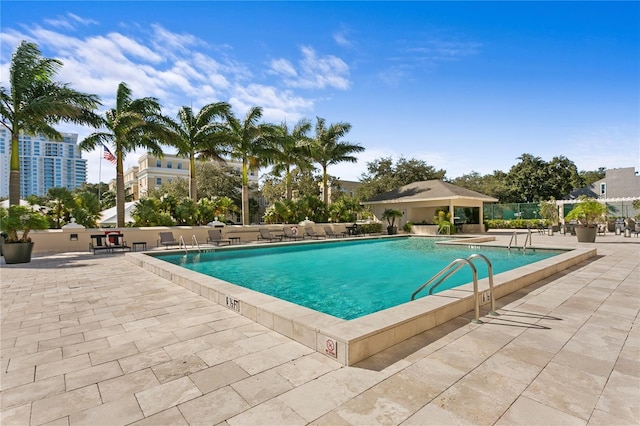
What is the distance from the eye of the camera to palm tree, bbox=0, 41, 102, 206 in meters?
13.6

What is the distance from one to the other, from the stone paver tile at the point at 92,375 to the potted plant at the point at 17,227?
35.2 feet

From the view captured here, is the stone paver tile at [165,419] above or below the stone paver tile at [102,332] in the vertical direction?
above

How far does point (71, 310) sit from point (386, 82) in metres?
14.2

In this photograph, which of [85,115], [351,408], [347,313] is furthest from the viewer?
[85,115]

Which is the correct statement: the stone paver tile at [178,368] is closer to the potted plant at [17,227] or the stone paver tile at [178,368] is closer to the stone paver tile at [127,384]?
the stone paver tile at [127,384]

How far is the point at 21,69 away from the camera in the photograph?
44.4 feet

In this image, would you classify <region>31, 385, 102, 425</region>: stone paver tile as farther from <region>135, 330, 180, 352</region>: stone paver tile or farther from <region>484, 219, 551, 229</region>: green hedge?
<region>484, 219, 551, 229</region>: green hedge

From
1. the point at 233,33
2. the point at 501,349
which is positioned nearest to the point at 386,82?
the point at 233,33

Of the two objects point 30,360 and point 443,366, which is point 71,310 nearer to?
point 30,360

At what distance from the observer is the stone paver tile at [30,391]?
8.53 ft

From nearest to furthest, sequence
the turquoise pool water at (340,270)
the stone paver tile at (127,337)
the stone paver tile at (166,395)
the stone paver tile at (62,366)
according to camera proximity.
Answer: the stone paver tile at (166,395) → the stone paver tile at (62,366) → the stone paver tile at (127,337) → the turquoise pool water at (340,270)

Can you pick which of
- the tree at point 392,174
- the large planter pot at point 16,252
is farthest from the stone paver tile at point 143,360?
the tree at point 392,174

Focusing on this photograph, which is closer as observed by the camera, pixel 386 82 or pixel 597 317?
pixel 597 317

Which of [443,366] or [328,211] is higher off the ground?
[328,211]
